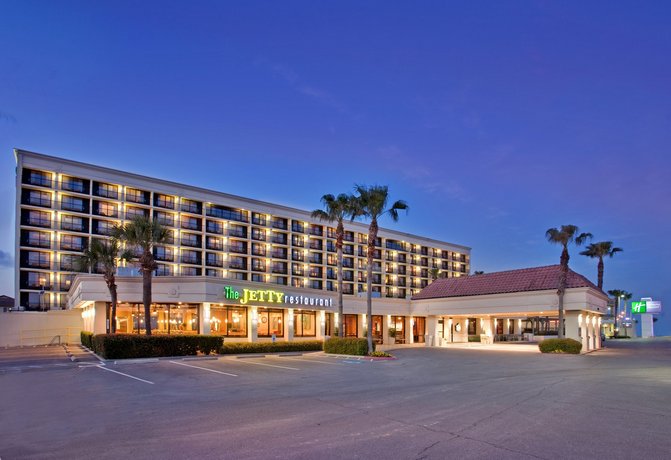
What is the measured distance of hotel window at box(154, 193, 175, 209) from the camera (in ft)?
249

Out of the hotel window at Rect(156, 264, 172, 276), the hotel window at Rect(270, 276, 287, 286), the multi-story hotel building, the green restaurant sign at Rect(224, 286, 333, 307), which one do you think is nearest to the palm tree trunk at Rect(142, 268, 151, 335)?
the multi-story hotel building

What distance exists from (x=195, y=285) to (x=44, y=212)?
3951cm

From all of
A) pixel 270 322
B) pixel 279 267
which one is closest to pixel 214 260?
pixel 279 267

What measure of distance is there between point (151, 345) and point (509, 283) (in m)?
28.7

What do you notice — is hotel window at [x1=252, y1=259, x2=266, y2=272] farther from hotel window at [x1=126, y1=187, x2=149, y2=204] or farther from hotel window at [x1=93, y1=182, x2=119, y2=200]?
hotel window at [x1=93, y1=182, x2=119, y2=200]

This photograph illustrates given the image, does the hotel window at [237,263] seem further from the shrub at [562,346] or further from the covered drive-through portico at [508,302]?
the shrub at [562,346]

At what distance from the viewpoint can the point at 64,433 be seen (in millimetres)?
10070

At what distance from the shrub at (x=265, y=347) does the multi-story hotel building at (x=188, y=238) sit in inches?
255

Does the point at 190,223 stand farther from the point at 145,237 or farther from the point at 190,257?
the point at 145,237

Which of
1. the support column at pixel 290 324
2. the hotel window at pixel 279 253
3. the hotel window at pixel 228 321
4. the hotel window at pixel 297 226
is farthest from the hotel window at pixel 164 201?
the hotel window at pixel 228 321

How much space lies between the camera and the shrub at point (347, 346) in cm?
3238

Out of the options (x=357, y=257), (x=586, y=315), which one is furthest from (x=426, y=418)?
(x=357, y=257)

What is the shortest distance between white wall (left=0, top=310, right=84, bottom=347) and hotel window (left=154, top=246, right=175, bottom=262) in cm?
2346

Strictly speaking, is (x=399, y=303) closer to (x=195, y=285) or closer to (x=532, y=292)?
(x=532, y=292)
